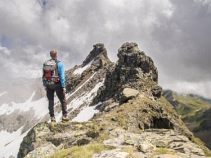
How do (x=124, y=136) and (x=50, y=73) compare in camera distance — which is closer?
(x=124, y=136)

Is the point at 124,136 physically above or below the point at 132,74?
below

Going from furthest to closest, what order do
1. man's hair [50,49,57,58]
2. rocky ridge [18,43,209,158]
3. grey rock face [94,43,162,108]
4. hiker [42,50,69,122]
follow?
grey rock face [94,43,162,108] < hiker [42,50,69,122] < man's hair [50,49,57,58] < rocky ridge [18,43,209,158]

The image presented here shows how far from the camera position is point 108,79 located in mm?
101750

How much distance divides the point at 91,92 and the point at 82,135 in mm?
126918

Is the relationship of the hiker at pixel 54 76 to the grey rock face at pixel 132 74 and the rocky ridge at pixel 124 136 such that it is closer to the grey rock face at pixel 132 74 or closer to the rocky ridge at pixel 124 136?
the rocky ridge at pixel 124 136

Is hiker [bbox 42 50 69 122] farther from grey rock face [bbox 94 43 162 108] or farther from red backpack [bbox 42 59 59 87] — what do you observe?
grey rock face [bbox 94 43 162 108]

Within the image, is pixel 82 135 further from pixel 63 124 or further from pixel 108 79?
pixel 108 79

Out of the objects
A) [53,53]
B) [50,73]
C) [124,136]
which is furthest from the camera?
[50,73]

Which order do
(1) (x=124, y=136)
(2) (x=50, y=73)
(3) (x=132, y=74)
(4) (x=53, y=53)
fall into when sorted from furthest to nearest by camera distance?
(3) (x=132, y=74) < (2) (x=50, y=73) < (4) (x=53, y=53) < (1) (x=124, y=136)

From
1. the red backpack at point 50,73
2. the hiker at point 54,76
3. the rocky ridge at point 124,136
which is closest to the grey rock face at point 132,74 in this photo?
the rocky ridge at point 124,136

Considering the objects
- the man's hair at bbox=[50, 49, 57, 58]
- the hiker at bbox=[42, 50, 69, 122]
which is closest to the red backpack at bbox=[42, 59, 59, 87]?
the hiker at bbox=[42, 50, 69, 122]

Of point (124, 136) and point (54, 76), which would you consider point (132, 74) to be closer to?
point (54, 76)

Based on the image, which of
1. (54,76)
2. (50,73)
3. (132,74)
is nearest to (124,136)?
(54,76)

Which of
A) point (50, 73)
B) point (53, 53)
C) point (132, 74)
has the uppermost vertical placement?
point (132, 74)
